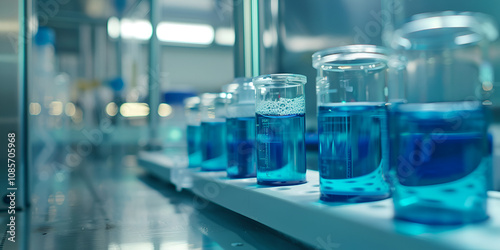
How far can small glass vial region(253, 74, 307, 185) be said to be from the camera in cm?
81

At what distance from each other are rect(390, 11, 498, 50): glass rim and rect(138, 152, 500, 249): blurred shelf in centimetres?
24

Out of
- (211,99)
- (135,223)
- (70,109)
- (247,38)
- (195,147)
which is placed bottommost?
(135,223)

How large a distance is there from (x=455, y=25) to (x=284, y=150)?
0.40 meters

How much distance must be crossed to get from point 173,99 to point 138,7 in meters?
0.74

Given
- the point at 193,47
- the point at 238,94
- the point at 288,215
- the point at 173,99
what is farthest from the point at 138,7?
the point at 288,215

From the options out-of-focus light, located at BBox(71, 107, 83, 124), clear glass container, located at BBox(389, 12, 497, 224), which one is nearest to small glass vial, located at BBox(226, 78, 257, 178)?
clear glass container, located at BBox(389, 12, 497, 224)

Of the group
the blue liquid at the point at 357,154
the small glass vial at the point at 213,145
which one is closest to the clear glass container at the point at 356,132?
the blue liquid at the point at 357,154

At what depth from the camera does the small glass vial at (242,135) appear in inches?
37.7

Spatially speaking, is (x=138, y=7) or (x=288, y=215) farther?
(x=138, y=7)

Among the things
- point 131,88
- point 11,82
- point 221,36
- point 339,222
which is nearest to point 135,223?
point 339,222

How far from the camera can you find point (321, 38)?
1577 mm

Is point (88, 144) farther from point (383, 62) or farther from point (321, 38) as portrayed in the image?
point (383, 62)

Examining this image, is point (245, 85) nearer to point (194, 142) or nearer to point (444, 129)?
point (194, 142)

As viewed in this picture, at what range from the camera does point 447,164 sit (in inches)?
19.4
